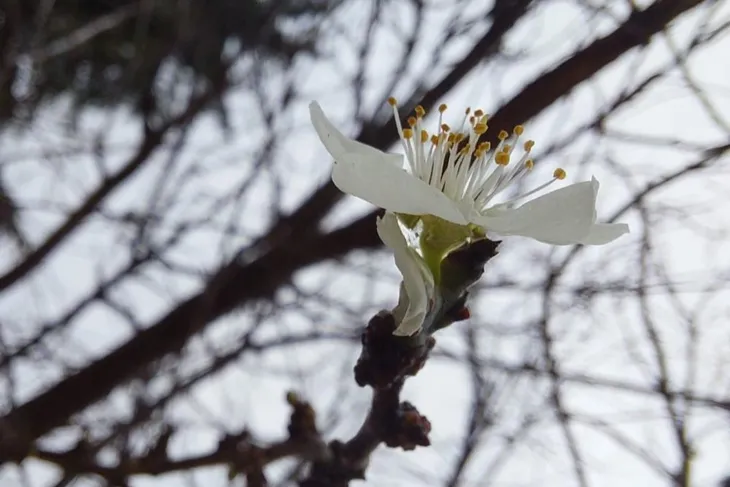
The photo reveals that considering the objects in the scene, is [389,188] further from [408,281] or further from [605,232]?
[605,232]

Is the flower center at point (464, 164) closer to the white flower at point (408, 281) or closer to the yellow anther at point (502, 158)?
the yellow anther at point (502, 158)

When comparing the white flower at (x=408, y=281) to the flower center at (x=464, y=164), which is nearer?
the white flower at (x=408, y=281)

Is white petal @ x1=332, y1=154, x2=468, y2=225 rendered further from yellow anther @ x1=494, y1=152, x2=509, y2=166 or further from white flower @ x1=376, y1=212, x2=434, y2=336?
yellow anther @ x1=494, y1=152, x2=509, y2=166

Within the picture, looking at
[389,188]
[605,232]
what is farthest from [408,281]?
[605,232]

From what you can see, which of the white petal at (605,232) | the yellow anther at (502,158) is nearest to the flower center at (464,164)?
the yellow anther at (502,158)

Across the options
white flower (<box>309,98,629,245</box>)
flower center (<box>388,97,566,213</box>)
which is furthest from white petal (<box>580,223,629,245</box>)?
flower center (<box>388,97,566,213</box>)

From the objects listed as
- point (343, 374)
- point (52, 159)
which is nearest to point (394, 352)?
point (343, 374)
